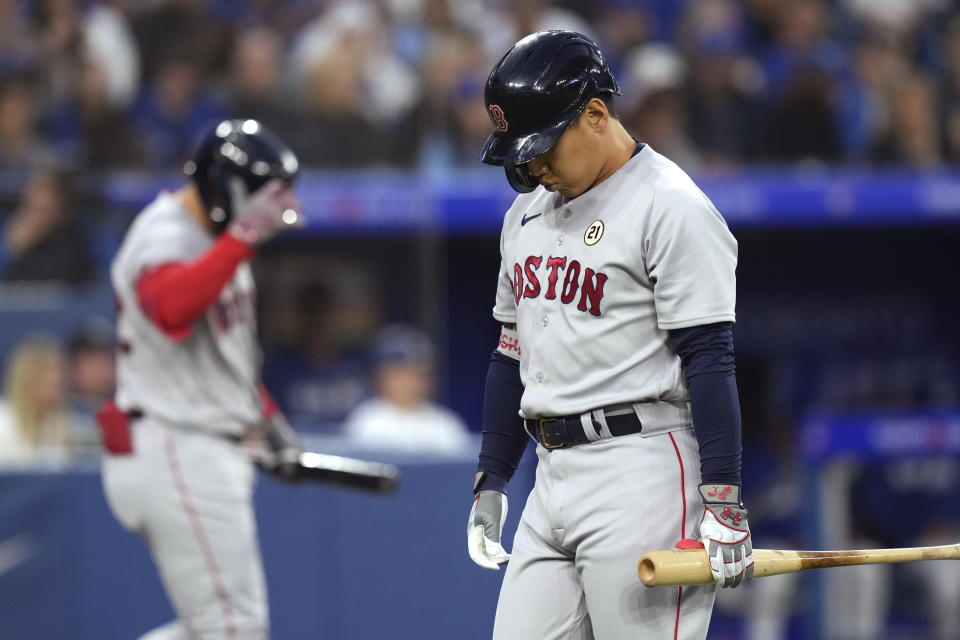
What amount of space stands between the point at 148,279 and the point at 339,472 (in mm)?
908

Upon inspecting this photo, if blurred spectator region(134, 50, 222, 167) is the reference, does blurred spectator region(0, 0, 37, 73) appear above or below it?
above

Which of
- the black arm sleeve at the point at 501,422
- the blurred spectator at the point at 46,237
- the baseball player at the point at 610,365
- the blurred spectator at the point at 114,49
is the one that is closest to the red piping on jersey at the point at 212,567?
the black arm sleeve at the point at 501,422

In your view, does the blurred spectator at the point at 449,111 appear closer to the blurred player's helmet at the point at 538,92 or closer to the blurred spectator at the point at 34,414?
the blurred spectator at the point at 34,414

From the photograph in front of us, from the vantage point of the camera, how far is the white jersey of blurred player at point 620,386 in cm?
249

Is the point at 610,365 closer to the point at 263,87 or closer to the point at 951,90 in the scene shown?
the point at 263,87

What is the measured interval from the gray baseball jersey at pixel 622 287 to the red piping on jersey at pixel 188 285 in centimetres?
125

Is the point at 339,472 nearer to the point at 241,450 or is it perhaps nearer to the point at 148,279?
the point at 241,450

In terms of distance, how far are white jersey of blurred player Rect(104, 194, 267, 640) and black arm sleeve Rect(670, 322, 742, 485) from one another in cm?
177

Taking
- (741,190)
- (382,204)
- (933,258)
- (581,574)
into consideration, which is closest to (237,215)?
(581,574)

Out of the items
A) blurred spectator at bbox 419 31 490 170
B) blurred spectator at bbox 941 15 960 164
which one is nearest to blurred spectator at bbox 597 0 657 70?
blurred spectator at bbox 419 31 490 170

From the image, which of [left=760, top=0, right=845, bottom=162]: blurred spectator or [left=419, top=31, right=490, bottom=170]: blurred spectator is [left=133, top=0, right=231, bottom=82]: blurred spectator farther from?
[left=760, top=0, right=845, bottom=162]: blurred spectator

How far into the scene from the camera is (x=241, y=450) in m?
4.00

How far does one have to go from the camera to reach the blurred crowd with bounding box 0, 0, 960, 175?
6918mm

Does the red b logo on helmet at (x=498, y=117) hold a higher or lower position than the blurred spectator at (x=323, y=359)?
higher
